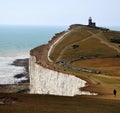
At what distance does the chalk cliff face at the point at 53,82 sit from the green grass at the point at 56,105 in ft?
47.5

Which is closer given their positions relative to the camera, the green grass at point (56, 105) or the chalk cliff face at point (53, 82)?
the green grass at point (56, 105)

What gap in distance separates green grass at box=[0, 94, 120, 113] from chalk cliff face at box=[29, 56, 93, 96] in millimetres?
14478

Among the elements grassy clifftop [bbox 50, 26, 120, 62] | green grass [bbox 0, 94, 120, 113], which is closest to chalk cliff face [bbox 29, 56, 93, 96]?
grassy clifftop [bbox 50, 26, 120, 62]

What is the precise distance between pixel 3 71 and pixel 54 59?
161ft

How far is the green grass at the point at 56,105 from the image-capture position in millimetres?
29297

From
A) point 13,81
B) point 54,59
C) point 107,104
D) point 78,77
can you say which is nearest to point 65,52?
point 54,59

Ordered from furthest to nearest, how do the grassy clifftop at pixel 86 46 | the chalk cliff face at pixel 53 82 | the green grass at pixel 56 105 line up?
the grassy clifftop at pixel 86 46 < the chalk cliff face at pixel 53 82 < the green grass at pixel 56 105

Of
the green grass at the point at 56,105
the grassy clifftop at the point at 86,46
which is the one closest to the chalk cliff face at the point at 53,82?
the grassy clifftop at the point at 86,46

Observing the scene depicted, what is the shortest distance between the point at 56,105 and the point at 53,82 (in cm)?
4739

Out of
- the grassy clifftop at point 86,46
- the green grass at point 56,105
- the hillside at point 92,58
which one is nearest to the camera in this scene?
the green grass at point 56,105

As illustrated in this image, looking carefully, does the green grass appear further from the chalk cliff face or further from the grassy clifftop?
the grassy clifftop

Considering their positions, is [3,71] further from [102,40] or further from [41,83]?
[41,83]

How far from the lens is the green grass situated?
29297 mm

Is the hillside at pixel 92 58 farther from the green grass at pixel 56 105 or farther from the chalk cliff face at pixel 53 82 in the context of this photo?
the green grass at pixel 56 105
